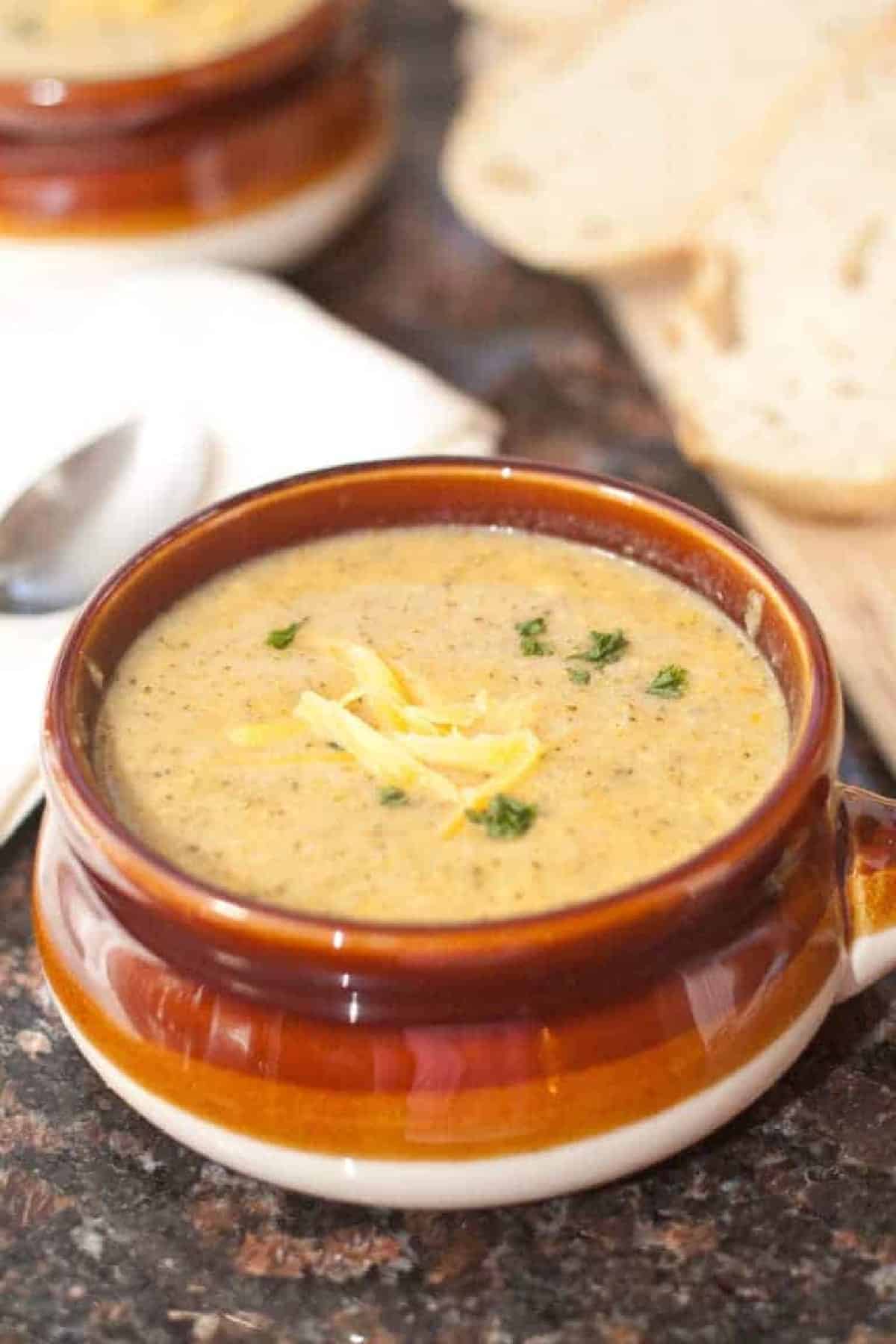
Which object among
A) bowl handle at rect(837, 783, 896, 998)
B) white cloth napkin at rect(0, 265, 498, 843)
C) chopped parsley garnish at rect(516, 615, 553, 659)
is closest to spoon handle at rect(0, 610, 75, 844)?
white cloth napkin at rect(0, 265, 498, 843)

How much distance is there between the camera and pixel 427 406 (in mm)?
2084

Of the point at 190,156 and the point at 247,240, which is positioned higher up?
the point at 190,156

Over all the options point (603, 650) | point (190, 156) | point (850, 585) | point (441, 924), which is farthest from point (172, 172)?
point (441, 924)

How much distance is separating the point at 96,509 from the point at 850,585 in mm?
816

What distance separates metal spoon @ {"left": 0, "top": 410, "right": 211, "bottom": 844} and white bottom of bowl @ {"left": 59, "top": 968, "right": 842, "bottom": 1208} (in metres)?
0.48

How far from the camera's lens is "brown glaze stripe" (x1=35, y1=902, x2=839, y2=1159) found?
47.4 inches

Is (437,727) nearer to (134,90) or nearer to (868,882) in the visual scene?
(868,882)

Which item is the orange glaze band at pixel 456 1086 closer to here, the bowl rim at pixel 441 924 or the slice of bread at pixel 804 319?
A: the bowl rim at pixel 441 924

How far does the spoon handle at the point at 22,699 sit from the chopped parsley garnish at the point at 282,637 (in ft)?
0.71

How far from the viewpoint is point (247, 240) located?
249cm

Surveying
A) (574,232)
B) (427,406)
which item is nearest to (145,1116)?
(427,406)

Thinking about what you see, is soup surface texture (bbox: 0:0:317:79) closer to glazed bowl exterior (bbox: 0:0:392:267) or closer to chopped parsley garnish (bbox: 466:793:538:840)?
glazed bowl exterior (bbox: 0:0:392:267)

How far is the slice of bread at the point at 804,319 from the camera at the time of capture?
2.07 metres

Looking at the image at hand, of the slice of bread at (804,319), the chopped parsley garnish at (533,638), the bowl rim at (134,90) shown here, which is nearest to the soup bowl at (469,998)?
the chopped parsley garnish at (533,638)
